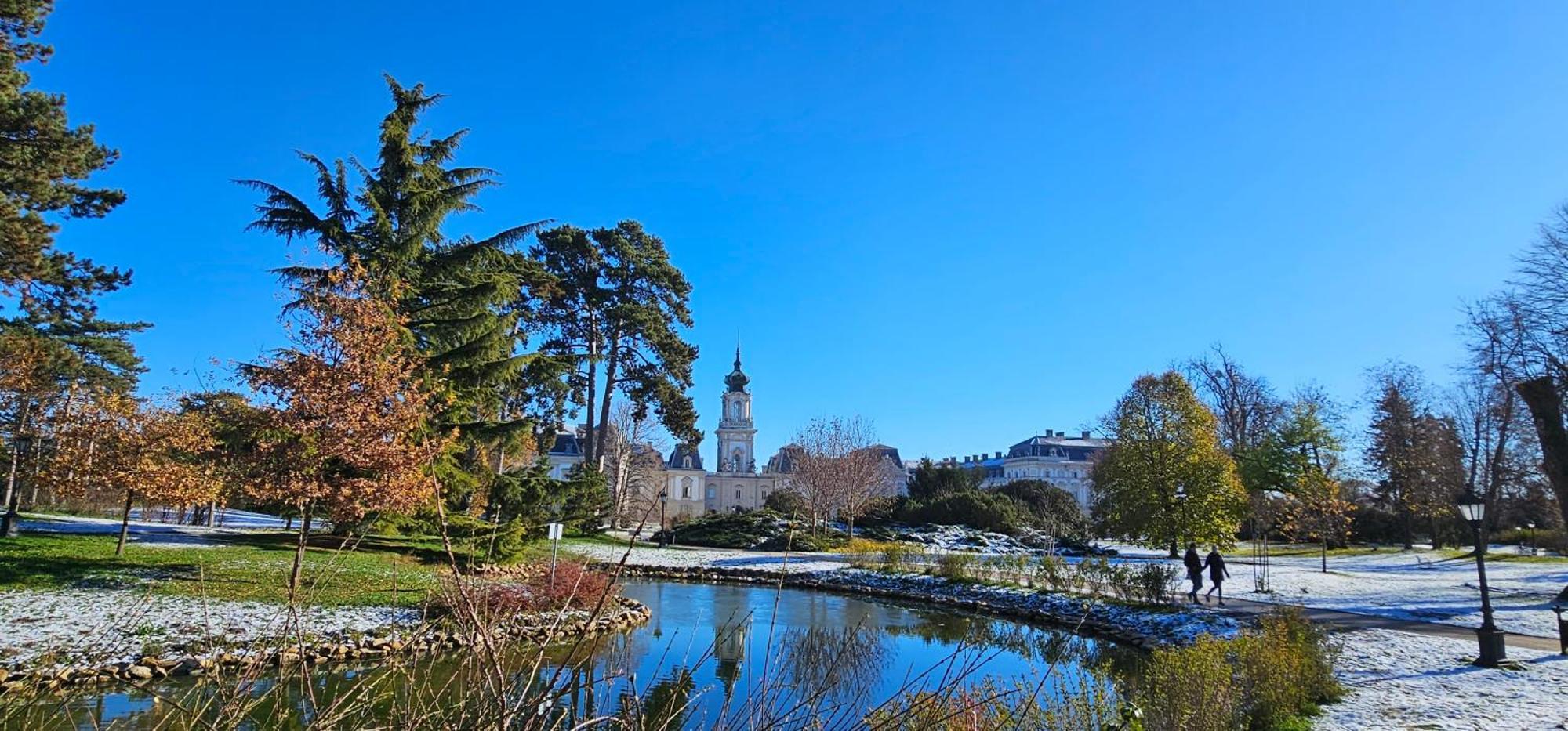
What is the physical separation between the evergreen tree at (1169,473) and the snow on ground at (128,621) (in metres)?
21.7

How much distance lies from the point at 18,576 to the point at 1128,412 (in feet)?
90.9

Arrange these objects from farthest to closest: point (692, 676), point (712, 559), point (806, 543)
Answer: point (806, 543), point (712, 559), point (692, 676)

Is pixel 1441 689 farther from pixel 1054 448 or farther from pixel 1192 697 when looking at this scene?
pixel 1054 448

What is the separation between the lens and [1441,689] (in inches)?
344

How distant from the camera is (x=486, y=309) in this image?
1898 centimetres

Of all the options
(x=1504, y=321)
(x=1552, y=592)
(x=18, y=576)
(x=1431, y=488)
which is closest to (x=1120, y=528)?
(x=1552, y=592)

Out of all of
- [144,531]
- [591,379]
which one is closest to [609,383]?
[591,379]

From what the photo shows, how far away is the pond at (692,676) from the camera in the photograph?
2.36 metres

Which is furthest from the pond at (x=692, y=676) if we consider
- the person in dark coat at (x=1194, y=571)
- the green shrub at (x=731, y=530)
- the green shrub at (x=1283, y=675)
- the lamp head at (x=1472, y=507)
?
the green shrub at (x=731, y=530)

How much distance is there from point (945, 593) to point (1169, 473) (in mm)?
9900

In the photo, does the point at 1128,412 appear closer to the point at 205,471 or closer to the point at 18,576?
the point at 205,471

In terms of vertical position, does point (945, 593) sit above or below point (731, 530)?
below

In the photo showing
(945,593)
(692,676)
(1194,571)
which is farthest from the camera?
(945,593)

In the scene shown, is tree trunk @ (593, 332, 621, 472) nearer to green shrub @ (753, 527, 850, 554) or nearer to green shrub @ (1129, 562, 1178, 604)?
green shrub @ (753, 527, 850, 554)
